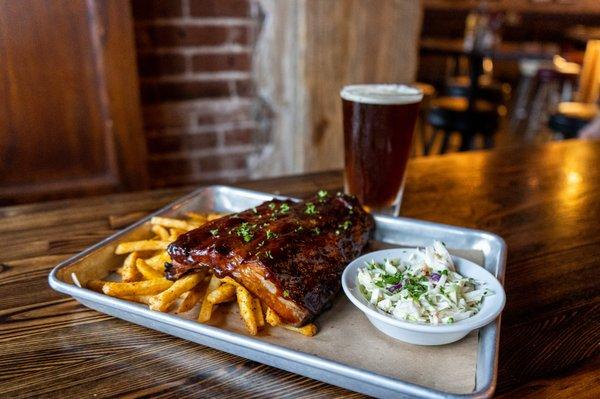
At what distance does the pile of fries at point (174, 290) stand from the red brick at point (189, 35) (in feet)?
5.88

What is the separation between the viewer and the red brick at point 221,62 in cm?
279

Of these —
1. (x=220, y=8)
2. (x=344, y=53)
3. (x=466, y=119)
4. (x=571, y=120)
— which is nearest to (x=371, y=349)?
(x=220, y=8)

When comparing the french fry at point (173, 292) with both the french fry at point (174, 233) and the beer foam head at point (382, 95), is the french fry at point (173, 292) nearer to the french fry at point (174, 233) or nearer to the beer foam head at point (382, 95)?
the french fry at point (174, 233)

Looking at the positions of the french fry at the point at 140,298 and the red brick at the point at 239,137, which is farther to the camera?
the red brick at the point at 239,137

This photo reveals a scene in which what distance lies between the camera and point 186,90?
282cm

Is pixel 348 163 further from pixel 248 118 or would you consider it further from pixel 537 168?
pixel 248 118

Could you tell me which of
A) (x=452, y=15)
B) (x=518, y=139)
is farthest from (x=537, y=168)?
(x=452, y=15)

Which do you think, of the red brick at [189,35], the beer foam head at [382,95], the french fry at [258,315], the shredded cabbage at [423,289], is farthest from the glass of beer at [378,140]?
the red brick at [189,35]

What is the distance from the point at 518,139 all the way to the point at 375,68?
533cm

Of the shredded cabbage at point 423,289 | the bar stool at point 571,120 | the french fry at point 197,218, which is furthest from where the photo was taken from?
the bar stool at point 571,120

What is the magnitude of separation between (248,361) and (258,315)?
0.09 metres

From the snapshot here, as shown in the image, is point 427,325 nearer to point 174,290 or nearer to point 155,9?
point 174,290

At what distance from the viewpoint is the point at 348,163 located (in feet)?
5.15

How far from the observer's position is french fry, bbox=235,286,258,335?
94 centimetres
